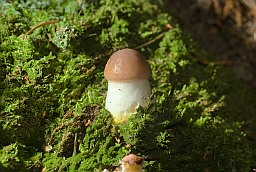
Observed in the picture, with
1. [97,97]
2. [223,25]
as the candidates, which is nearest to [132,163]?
[97,97]

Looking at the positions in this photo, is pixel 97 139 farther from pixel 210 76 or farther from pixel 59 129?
pixel 210 76

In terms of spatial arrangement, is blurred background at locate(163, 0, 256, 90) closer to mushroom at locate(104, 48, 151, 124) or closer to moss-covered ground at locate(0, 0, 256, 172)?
moss-covered ground at locate(0, 0, 256, 172)

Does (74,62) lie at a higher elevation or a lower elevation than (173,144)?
higher

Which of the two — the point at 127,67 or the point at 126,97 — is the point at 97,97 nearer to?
the point at 126,97

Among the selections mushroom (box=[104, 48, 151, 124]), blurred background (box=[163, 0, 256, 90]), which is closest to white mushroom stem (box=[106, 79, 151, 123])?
mushroom (box=[104, 48, 151, 124])

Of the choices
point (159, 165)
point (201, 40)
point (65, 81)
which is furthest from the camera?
point (201, 40)

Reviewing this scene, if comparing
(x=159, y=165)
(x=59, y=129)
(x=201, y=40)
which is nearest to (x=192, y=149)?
(x=159, y=165)

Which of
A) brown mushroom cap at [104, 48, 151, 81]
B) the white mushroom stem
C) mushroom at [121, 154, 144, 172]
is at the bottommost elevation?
mushroom at [121, 154, 144, 172]
